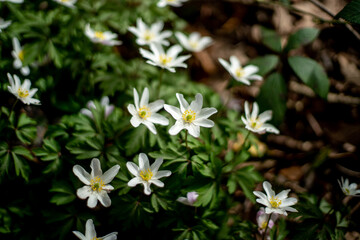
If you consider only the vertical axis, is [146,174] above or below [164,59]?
below

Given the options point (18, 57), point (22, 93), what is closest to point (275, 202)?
point (22, 93)

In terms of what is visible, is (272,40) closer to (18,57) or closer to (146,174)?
(146,174)

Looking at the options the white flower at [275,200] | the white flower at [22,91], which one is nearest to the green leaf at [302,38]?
the white flower at [275,200]

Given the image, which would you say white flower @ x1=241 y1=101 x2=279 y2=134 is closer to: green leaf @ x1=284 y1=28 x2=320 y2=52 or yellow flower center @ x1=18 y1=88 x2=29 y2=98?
green leaf @ x1=284 y1=28 x2=320 y2=52

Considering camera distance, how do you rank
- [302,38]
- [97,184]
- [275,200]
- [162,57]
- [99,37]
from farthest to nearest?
[302,38], [99,37], [162,57], [275,200], [97,184]

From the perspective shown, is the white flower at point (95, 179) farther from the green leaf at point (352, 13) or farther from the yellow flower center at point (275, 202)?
the green leaf at point (352, 13)

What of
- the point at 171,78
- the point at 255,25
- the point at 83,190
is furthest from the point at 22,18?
the point at 255,25

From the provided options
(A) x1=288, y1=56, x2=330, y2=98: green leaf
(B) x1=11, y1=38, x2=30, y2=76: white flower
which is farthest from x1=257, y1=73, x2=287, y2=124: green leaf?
(B) x1=11, y1=38, x2=30, y2=76: white flower

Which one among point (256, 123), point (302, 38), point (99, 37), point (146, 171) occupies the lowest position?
point (146, 171)
